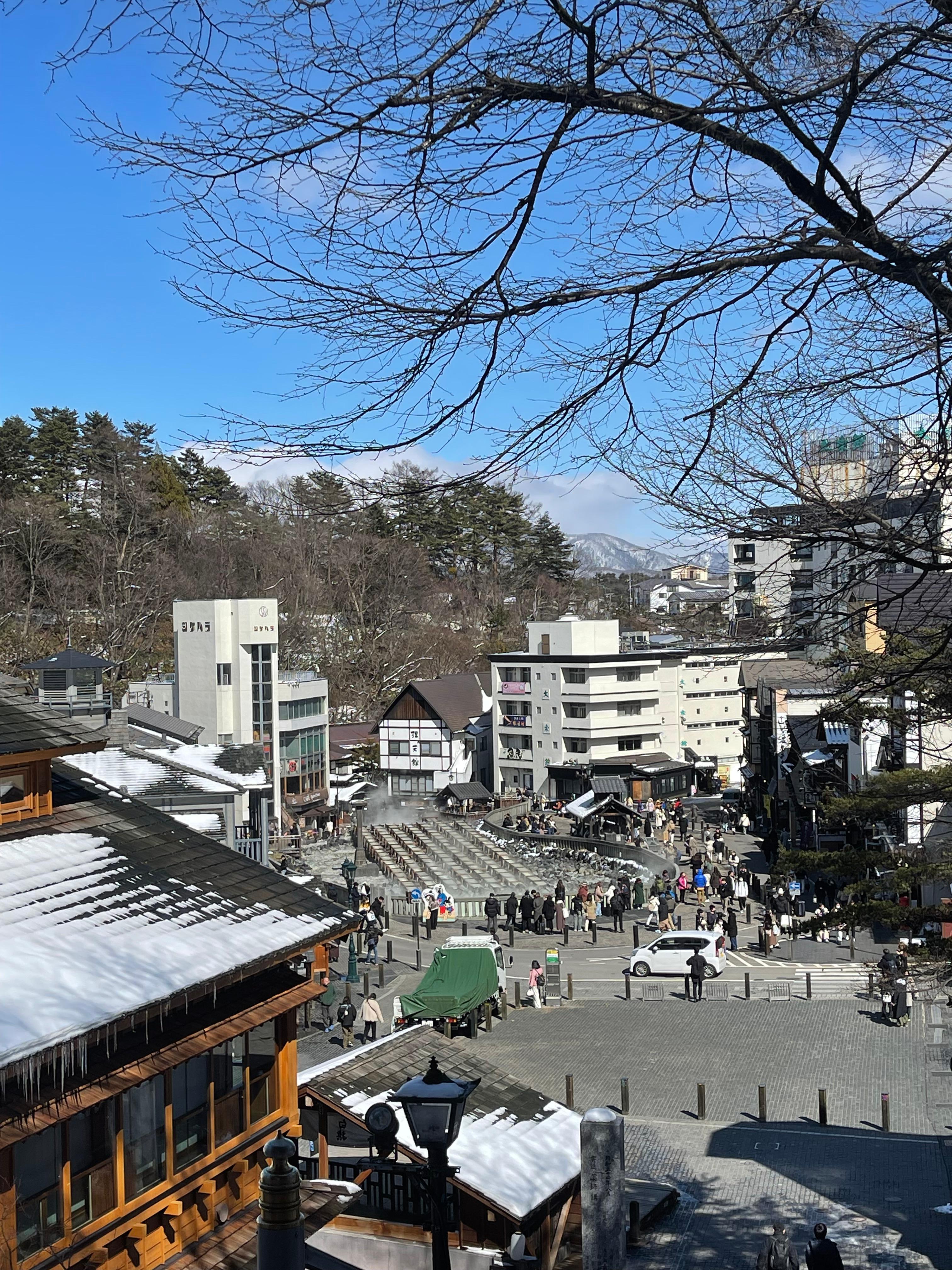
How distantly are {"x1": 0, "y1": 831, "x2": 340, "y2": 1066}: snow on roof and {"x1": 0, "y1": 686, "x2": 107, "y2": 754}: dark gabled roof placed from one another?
78 centimetres

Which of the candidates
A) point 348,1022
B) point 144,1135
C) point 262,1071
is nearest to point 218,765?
point 348,1022

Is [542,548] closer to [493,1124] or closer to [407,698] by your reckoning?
[407,698]

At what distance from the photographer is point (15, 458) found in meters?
64.1

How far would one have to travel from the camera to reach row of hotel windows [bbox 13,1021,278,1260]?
7422 millimetres

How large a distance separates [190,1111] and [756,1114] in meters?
12.9

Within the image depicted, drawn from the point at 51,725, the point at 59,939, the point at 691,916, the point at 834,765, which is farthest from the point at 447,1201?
the point at 834,765

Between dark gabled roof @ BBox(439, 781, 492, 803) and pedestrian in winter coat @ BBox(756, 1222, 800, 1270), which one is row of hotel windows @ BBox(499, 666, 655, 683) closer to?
dark gabled roof @ BBox(439, 781, 492, 803)

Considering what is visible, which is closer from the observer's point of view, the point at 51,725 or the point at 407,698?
the point at 51,725

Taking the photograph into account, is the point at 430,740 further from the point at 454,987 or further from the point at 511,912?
the point at 454,987

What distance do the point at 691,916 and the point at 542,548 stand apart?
123ft

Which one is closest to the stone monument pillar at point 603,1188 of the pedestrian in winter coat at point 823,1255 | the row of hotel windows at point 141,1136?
the pedestrian in winter coat at point 823,1255

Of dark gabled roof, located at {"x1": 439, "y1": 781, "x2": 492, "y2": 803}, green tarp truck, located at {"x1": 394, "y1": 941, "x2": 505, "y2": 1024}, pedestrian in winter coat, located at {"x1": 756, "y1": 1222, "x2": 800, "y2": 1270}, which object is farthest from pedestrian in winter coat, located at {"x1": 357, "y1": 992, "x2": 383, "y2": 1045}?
dark gabled roof, located at {"x1": 439, "y1": 781, "x2": 492, "y2": 803}

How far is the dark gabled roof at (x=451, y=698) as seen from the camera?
63.4 metres

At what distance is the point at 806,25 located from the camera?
4.79 meters
